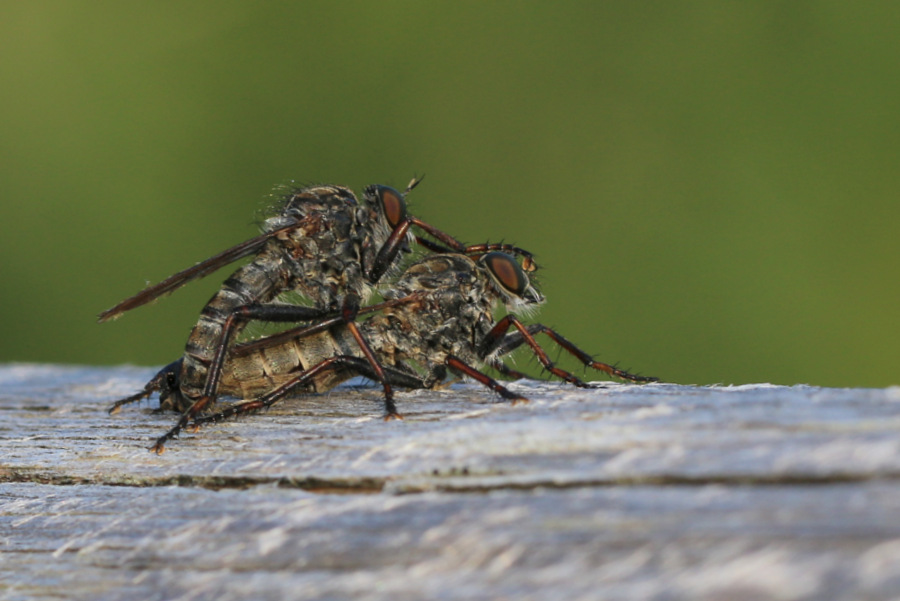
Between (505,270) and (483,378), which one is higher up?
(505,270)

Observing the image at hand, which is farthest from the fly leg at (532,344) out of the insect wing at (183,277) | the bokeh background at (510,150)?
the bokeh background at (510,150)

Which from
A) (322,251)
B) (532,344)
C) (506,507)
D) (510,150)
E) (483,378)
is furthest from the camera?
(510,150)

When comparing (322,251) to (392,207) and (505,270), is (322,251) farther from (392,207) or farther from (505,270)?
(505,270)

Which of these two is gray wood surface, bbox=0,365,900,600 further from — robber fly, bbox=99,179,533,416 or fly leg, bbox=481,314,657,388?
robber fly, bbox=99,179,533,416

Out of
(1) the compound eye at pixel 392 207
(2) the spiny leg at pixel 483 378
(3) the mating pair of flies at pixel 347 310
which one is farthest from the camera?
(1) the compound eye at pixel 392 207

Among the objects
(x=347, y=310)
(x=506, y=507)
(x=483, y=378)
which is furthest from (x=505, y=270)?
(x=506, y=507)

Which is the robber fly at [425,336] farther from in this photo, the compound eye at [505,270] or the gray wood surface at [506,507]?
the gray wood surface at [506,507]

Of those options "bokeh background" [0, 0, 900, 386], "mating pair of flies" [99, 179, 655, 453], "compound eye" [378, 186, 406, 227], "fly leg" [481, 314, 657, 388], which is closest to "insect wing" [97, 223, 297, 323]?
"mating pair of flies" [99, 179, 655, 453]
